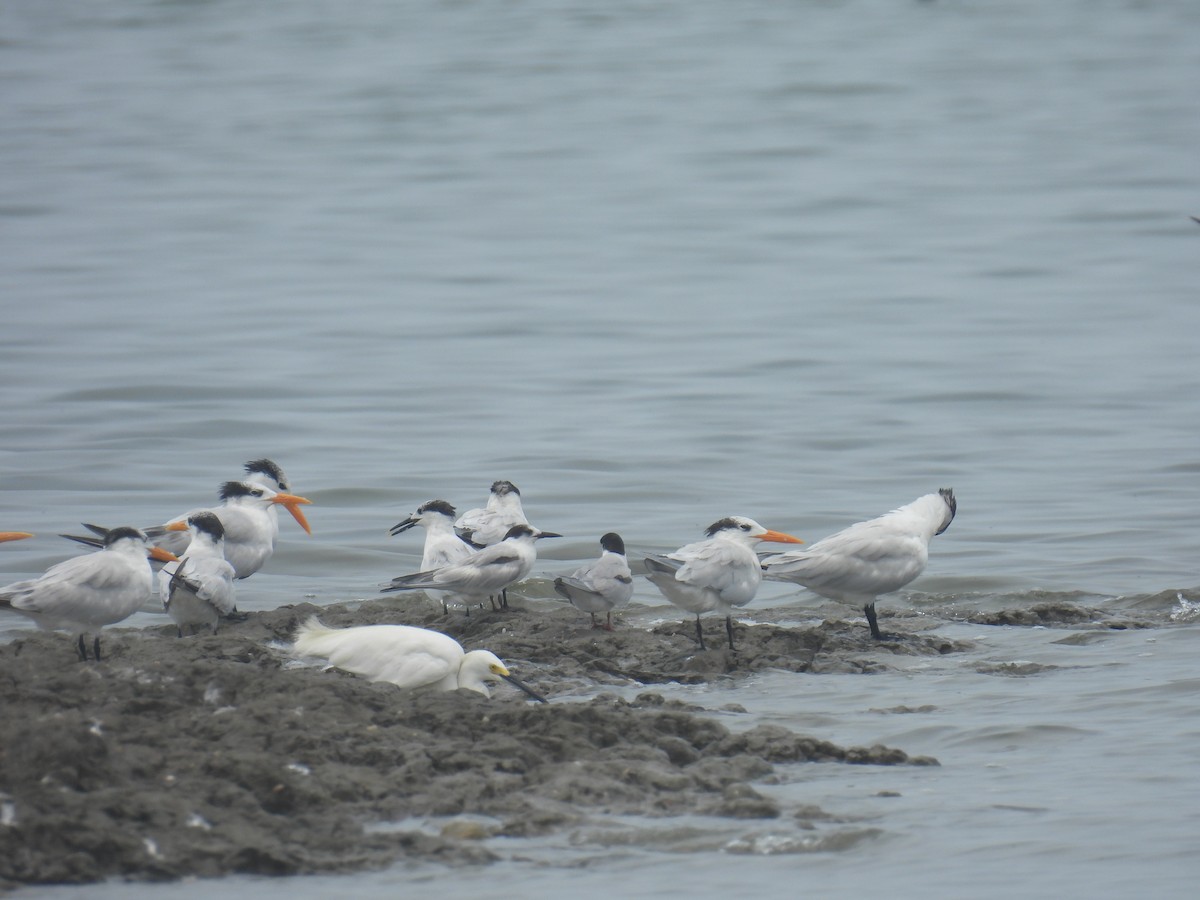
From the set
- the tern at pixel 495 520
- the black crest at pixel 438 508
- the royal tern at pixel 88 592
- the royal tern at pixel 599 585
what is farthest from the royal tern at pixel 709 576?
the royal tern at pixel 88 592

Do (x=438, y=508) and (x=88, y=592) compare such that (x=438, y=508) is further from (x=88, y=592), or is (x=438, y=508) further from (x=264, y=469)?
(x=88, y=592)

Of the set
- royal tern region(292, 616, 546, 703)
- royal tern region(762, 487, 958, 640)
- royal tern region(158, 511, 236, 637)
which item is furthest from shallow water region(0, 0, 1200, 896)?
royal tern region(158, 511, 236, 637)

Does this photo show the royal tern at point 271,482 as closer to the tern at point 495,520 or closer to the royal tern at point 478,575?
the tern at point 495,520

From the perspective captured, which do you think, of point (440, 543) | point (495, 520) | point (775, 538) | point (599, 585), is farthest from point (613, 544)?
point (495, 520)

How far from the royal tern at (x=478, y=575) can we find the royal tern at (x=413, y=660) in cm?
159

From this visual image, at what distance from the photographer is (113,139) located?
3691cm

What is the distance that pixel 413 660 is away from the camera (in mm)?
6688

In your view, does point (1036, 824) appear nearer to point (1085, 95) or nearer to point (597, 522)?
point (597, 522)

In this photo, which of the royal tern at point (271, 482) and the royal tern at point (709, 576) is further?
the royal tern at point (271, 482)

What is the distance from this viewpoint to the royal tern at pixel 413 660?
6684 mm

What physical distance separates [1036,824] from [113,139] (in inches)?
1352

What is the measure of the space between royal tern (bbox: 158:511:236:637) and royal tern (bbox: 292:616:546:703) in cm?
133

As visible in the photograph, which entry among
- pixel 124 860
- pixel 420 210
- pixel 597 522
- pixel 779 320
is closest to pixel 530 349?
pixel 779 320

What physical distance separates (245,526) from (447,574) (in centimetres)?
159
